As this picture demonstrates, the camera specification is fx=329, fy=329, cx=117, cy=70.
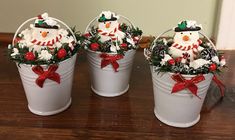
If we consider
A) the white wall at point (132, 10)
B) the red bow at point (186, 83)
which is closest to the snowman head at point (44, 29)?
the red bow at point (186, 83)

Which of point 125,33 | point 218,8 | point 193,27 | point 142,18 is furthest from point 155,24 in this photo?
point 193,27

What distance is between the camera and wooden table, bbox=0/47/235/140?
899 mm

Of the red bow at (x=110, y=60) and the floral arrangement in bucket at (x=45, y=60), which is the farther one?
the red bow at (x=110, y=60)

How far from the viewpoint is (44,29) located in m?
0.88

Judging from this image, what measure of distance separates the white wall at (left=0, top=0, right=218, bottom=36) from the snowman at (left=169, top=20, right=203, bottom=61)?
0.49 m

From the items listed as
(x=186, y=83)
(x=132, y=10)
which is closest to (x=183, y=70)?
Answer: (x=186, y=83)

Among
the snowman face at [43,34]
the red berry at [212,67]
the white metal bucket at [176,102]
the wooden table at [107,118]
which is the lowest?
the wooden table at [107,118]

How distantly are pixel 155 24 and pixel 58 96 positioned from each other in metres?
0.60

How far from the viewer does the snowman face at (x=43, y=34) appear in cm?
88

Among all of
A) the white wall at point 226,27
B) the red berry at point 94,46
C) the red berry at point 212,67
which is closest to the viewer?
the red berry at point 212,67

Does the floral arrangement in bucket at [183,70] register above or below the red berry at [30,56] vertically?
below

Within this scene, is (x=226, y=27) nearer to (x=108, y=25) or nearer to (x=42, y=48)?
(x=108, y=25)

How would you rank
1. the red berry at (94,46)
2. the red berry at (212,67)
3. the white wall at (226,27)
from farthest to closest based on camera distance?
1. the white wall at (226,27)
2. the red berry at (94,46)
3. the red berry at (212,67)

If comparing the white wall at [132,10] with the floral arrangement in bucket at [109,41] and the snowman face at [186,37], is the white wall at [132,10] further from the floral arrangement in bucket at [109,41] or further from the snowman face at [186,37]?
the snowman face at [186,37]
